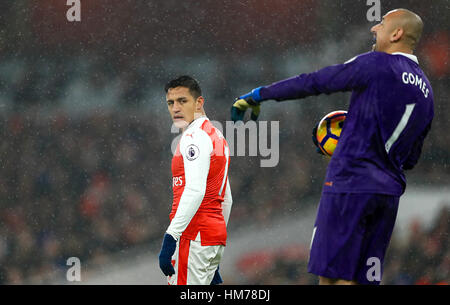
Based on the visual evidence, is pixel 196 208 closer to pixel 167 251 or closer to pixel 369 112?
pixel 167 251

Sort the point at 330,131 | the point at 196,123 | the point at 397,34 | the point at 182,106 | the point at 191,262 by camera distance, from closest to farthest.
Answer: the point at 397,34, the point at 330,131, the point at 191,262, the point at 196,123, the point at 182,106

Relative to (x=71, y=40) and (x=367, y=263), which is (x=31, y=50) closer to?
(x=71, y=40)

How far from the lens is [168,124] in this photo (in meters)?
6.74

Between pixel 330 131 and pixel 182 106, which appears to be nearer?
pixel 330 131

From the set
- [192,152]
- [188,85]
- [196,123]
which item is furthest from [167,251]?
[188,85]

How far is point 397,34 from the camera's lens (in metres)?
2.24

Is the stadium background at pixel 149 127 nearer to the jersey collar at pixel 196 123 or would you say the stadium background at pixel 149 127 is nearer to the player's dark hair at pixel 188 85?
the player's dark hair at pixel 188 85

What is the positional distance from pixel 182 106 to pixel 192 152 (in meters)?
0.39

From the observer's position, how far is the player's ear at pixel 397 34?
7.34 ft

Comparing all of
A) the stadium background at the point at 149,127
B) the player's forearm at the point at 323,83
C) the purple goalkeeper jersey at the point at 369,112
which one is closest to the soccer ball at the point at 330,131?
the purple goalkeeper jersey at the point at 369,112

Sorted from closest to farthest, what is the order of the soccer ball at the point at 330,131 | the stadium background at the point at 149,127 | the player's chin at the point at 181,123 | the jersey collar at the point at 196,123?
the soccer ball at the point at 330,131, the jersey collar at the point at 196,123, the player's chin at the point at 181,123, the stadium background at the point at 149,127

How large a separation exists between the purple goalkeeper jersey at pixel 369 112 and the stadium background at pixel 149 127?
4.26m

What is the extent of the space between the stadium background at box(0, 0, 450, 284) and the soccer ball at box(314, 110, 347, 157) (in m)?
4.08

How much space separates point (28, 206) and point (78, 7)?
7.94 ft
